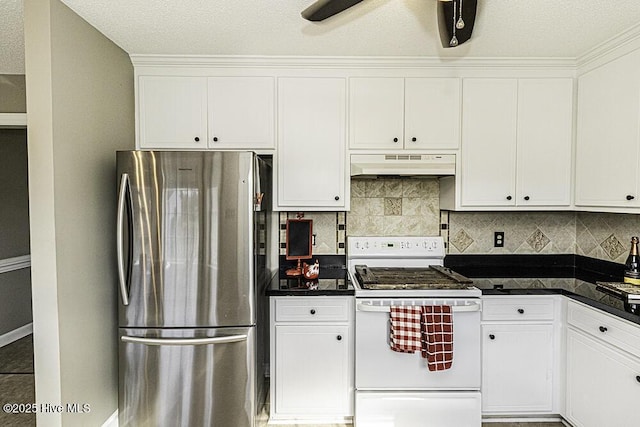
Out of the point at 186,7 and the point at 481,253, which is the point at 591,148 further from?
the point at 186,7

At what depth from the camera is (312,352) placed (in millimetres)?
2416

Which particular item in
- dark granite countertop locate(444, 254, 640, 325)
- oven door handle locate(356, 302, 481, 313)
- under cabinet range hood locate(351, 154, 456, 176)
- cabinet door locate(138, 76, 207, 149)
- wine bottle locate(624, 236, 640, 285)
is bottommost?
oven door handle locate(356, 302, 481, 313)

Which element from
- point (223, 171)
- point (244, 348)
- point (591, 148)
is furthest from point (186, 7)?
point (591, 148)

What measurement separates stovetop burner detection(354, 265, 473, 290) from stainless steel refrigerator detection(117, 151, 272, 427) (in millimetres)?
755

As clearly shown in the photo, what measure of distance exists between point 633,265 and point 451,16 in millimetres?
1869

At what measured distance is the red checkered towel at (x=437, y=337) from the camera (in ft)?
7.36

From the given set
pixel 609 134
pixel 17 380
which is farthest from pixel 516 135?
pixel 17 380

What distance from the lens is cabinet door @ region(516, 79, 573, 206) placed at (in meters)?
2.64

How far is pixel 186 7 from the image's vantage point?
6.28 ft

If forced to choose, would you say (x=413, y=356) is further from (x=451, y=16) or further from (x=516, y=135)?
(x=451, y=16)

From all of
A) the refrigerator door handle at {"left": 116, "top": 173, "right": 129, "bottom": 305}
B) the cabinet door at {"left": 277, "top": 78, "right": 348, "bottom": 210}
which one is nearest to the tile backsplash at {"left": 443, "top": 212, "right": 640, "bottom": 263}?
the cabinet door at {"left": 277, "top": 78, "right": 348, "bottom": 210}

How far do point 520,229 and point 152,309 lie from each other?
2.65 m

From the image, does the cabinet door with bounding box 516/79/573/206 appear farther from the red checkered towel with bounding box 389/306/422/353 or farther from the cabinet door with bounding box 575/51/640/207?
the red checkered towel with bounding box 389/306/422/353

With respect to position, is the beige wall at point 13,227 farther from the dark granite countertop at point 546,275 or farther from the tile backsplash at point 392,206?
the dark granite countertop at point 546,275
